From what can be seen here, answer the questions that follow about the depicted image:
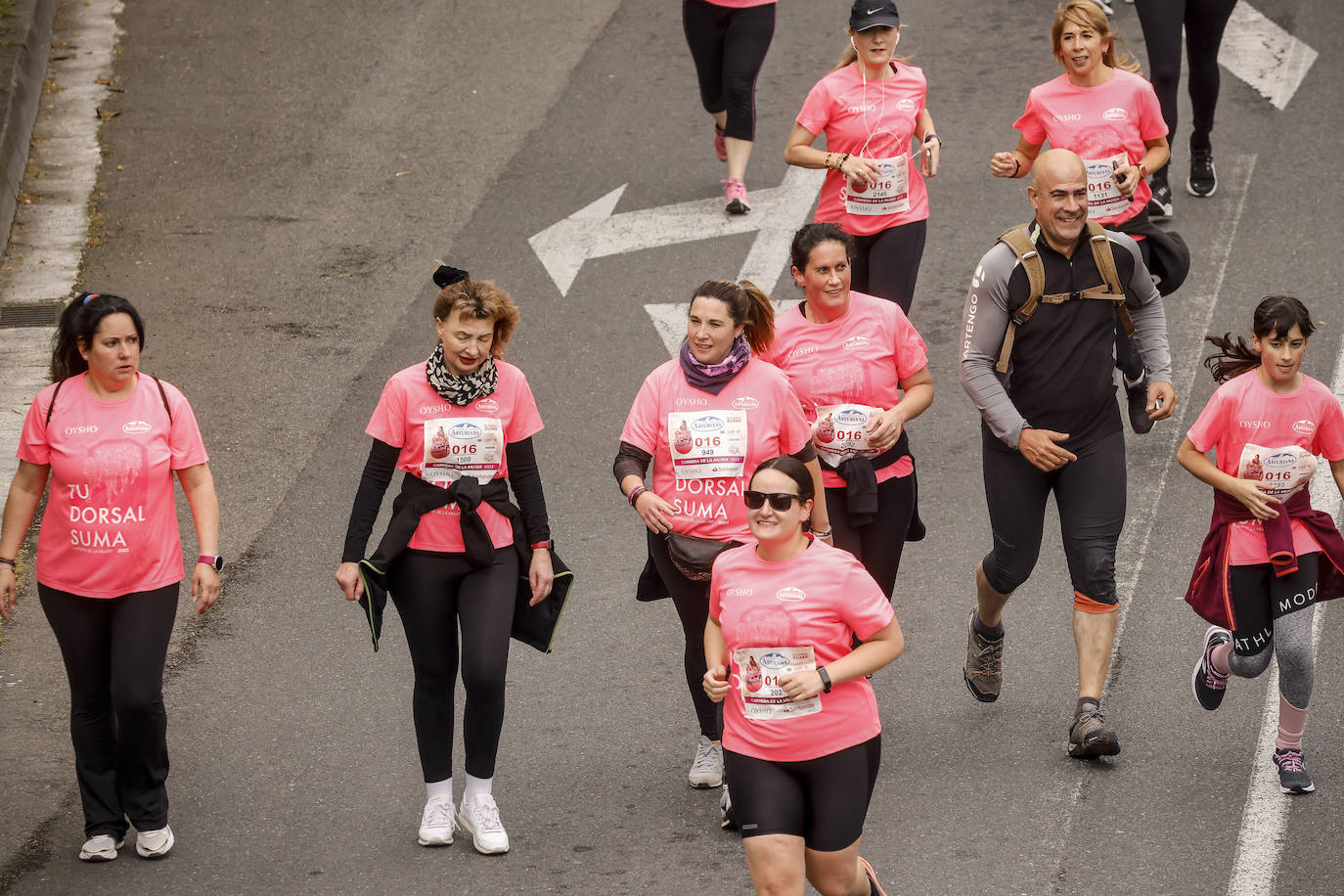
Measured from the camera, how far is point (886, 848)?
6777 mm

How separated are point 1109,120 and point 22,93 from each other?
845 centimetres

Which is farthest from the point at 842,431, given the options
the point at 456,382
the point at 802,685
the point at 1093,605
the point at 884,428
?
the point at 802,685

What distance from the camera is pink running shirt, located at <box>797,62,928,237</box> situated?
9.47 metres

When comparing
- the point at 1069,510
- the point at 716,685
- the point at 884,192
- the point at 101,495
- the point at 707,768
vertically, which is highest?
the point at 884,192

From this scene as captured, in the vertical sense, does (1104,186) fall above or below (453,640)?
above

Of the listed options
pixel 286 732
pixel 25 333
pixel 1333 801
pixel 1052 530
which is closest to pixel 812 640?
pixel 1333 801

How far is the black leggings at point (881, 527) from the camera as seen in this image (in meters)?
7.31

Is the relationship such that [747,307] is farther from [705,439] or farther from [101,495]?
[101,495]

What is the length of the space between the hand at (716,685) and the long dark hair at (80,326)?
2640mm

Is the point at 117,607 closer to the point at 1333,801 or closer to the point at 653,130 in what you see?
the point at 1333,801

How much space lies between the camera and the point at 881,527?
24.2ft

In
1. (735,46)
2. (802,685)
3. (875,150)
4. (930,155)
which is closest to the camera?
(802,685)

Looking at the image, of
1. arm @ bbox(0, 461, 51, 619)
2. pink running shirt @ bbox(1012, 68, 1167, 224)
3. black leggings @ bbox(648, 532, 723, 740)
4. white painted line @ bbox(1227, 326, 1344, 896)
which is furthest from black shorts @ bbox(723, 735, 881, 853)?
pink running shirt @ bbox(1012, 68, 1167, 224)

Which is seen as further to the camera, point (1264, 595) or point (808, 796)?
point (1264, 595)
